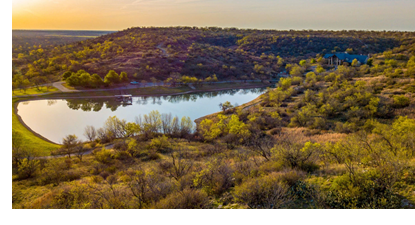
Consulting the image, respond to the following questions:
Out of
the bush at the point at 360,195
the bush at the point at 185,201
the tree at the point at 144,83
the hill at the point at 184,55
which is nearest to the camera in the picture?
the bush at the point at 360,195

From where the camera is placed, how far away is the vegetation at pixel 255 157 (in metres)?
6.26

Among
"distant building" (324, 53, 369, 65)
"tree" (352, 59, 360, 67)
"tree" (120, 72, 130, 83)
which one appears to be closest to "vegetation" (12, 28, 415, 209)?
"tree" (352, 59, 360, 67)

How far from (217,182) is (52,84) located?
4528cm

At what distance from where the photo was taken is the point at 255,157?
12.8 metres

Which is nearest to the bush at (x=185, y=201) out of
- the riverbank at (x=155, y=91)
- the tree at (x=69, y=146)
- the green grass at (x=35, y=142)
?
the tree at (x=69, y=146)

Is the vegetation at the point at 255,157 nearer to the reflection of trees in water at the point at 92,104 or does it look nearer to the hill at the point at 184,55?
the reflection of trees in water at the point at 92,104

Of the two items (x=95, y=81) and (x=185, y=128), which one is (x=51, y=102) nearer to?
(x=95, y=81)

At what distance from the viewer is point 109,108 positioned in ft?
111

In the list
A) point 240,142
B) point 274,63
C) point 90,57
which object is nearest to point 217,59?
point 274,63

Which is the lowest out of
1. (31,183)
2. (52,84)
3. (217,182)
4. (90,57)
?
(31,183)
